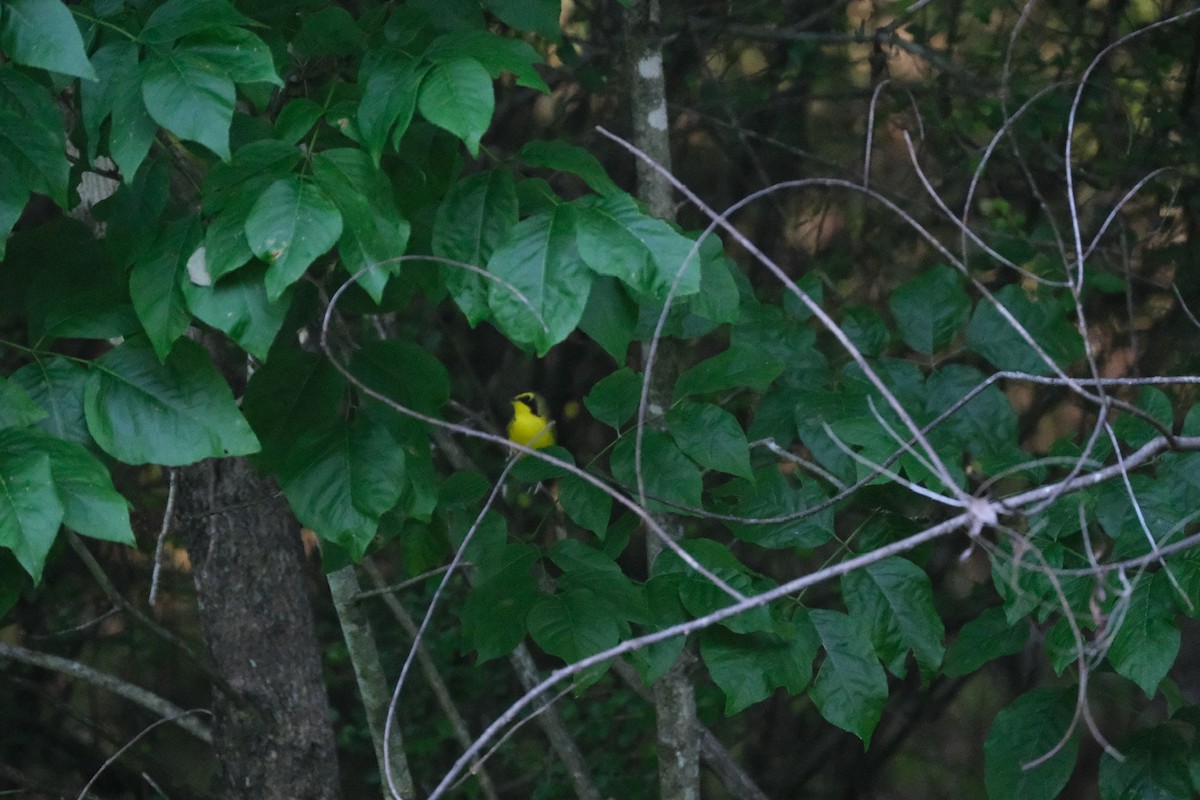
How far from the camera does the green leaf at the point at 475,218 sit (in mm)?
1740

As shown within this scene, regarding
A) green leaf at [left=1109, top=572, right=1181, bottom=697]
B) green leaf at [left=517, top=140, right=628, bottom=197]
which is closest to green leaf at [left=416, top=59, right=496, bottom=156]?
green leaf at [left=517, top=140, right=628, bottom=197]

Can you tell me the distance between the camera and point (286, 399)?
6.46ft

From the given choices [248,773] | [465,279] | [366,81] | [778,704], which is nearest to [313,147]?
[366,81]

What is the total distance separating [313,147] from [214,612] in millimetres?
1356

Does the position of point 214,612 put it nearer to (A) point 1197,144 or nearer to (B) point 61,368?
(B) point 61,368

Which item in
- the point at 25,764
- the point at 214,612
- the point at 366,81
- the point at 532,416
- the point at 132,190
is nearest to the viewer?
the point at 366,81

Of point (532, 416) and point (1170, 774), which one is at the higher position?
point (1170, 774)

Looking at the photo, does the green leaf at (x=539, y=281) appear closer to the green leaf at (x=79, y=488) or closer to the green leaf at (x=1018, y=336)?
the green leaf at (x=79, y=488)

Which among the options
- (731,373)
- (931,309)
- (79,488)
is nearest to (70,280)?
(79,488)

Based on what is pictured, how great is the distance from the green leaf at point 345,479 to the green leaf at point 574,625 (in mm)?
304

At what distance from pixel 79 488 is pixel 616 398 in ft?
2.99

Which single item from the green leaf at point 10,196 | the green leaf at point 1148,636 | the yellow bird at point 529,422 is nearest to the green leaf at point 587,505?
the green leaf at point 1148,636

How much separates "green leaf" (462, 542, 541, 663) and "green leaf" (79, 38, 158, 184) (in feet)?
2.76

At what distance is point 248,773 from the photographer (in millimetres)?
2730
